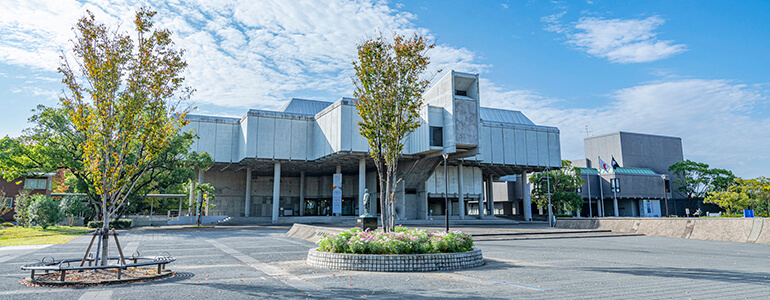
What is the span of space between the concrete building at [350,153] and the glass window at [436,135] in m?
0.10

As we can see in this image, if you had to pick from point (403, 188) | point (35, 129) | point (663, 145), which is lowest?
point (403, 188)

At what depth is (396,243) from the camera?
11.6m

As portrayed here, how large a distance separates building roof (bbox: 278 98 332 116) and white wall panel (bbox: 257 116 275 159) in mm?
10021

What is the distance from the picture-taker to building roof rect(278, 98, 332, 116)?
5608 cm

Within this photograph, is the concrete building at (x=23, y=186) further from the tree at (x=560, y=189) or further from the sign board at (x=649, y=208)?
the sign board at (x=649, y=208)

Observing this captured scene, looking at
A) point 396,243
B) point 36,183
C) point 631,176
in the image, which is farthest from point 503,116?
point 36,183

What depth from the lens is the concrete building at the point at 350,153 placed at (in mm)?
41000

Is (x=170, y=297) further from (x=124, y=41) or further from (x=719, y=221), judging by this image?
(x=719, y=221)

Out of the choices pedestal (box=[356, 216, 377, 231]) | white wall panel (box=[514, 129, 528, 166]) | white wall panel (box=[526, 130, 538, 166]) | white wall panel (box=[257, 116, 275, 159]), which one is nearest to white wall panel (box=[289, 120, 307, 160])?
white wall panel (box=[257, 116, 275, 159])

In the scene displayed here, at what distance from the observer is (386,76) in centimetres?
1417

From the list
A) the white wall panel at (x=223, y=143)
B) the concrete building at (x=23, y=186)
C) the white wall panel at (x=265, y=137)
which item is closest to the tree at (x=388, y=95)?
the white wall panel at (x=265, y=137)

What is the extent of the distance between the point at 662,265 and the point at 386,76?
984 cm

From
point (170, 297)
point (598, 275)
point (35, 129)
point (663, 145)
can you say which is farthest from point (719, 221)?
point (663, 145)

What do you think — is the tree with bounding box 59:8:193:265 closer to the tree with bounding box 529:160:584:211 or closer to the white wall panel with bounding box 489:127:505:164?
the white wall panel with bounding box 489:127:505:164
